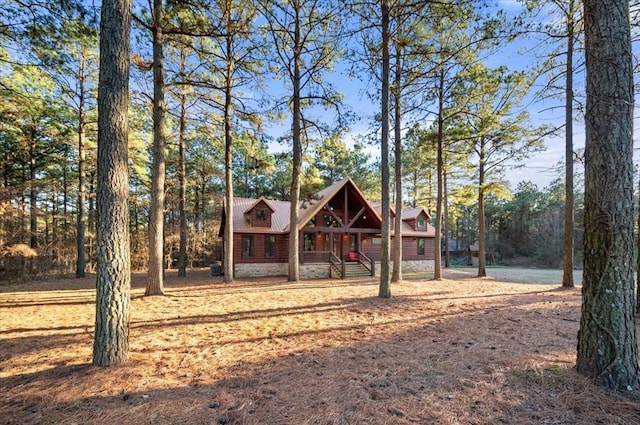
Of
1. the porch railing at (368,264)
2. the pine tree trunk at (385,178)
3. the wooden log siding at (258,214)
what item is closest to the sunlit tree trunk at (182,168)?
the wooden log siding at (258,214)

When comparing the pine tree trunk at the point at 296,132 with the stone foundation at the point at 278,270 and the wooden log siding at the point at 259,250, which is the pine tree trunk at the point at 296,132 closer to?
the stone foundation at the point at 278,270

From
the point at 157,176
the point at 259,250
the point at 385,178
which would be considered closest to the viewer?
the point at 385,178

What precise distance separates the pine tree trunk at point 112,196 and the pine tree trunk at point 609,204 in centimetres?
555

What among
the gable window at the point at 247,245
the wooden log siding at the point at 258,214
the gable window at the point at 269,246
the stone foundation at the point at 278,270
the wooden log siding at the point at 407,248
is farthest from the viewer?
the wooden log siding at the point at 407,248

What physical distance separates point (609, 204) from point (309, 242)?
17155 millimetres

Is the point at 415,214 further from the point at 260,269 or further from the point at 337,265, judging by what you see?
the point at 260,269

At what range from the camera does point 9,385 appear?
328 centimetres

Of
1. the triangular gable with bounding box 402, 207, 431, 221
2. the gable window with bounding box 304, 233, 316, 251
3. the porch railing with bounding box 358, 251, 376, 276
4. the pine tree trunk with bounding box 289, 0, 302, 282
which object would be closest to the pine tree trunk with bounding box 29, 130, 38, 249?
the pine tree trunk with bounding box 289, 0, 302, 282

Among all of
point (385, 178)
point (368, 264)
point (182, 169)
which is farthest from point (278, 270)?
point (385, 178)

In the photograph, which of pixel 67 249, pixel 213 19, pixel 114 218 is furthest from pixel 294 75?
pixel 67 249

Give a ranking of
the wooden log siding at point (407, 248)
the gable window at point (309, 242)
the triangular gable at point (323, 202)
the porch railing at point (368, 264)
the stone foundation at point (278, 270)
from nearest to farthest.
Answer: the triangular gable at point (323, 202), the stone foundation at point (278, 270), the porch railing at point (368, 264), the gable window at point (309, 242), the wooden log siding at point (407, 248)

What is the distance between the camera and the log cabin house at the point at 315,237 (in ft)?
55.0

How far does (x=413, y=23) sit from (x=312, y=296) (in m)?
9.54

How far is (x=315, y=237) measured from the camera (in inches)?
773
